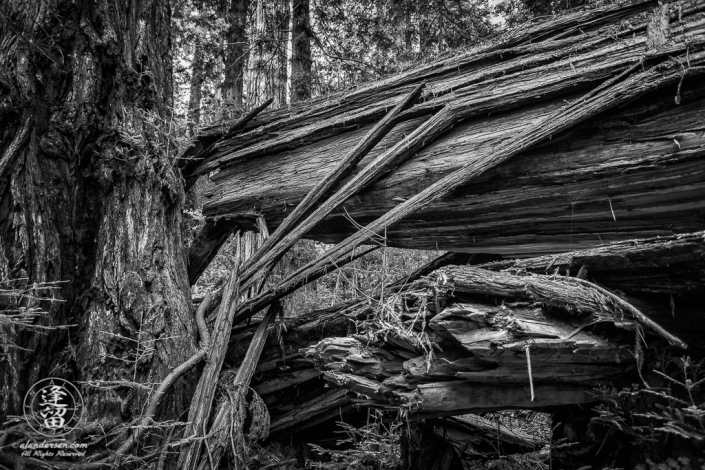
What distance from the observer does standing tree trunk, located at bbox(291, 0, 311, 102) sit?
25.3ft

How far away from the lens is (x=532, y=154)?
3209 mm

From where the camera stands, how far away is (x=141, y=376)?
3.41 meters

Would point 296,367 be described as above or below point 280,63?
below

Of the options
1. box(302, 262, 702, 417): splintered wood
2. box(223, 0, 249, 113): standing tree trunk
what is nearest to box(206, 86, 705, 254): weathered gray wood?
box(302, 262, 702, 417): splintered wood

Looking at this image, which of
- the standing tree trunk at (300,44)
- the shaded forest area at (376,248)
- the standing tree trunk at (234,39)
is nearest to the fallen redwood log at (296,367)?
the shaded forest area at (376,248)

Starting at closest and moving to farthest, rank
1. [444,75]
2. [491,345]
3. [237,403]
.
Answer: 1. [491,345]
2. [237,403]
3. [444,75]

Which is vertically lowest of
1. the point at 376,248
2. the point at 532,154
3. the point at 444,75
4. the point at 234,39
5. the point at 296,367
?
the point at 296,367

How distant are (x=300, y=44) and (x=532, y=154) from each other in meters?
5.56

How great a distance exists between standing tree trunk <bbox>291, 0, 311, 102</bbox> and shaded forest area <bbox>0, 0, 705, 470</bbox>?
125 inches

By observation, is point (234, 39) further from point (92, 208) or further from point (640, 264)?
point (640, 264)

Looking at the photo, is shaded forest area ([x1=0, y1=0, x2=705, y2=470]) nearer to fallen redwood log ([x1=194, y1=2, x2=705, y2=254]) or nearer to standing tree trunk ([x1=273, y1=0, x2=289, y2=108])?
fallen redwood log ([x1=194, y1=2, x2=705, y2=254])

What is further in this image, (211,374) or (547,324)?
(211,374)

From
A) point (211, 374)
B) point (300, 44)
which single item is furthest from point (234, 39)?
point (211, 374)

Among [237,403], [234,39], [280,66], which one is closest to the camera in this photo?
[237,403]
